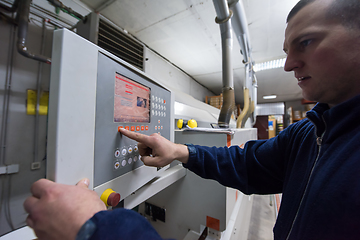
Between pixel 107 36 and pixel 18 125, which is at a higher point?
pixel 107 36

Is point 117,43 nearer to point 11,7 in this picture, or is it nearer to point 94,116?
point 94,116

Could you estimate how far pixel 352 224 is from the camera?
0.76ft

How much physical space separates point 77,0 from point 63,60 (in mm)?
1453

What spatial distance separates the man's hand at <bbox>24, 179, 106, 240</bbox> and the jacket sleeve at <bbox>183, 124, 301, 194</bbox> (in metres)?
0.38

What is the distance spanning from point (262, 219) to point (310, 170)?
2.18 metres

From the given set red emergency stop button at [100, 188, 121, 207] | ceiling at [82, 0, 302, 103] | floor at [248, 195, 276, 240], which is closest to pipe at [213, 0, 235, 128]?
ceiling at [82, 0, 302, 103]

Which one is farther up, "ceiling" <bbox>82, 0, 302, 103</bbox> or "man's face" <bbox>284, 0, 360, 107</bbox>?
"ceiling" <bbox>82, 0, 302, 103</bbox>

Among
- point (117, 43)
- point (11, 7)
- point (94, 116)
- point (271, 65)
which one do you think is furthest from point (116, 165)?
point (271, 65)

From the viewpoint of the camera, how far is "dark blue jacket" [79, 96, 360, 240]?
0.21m

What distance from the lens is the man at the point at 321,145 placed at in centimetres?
23

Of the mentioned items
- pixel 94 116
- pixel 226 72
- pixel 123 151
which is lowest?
pixel 123 151

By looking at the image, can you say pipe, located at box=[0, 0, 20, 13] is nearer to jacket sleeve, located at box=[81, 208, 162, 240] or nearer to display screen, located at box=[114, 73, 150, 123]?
display screen, located at box=[114, 73, 150, 123]

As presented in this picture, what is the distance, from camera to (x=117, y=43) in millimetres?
824

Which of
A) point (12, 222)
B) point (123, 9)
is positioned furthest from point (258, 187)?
point (123, 9)
